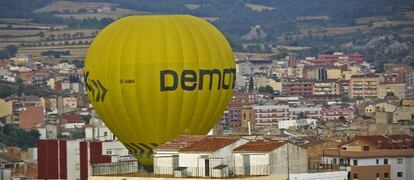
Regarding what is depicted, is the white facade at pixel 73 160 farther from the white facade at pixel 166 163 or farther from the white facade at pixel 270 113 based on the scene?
the white facade at pixel 270 113

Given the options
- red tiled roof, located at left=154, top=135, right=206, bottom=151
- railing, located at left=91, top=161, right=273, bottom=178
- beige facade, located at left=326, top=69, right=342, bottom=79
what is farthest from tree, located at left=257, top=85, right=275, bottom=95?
railing, located at left=91, top=161, right=273, bottom=178

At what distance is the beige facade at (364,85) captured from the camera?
14250cm

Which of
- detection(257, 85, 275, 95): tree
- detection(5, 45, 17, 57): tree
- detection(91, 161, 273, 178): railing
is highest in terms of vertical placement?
detection(5, 45, 17, 57): tree

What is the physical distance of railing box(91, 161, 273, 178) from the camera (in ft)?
102

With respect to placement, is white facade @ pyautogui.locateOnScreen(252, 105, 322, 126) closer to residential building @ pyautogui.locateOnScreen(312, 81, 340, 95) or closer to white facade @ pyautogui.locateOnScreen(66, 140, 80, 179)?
residential building @ pyautogui.locateOnScreen(312, 81, 340, 95)

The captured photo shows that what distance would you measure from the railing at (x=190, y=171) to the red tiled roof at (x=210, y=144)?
0.49 metres

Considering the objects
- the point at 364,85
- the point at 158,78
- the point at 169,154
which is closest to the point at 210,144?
the point at 169,154

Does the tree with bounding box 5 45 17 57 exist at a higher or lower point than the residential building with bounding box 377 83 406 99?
higher

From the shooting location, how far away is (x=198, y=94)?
128ft

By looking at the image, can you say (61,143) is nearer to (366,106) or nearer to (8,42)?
(366,106)

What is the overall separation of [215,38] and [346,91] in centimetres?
10935

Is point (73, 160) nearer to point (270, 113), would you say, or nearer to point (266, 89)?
point (270, 113)

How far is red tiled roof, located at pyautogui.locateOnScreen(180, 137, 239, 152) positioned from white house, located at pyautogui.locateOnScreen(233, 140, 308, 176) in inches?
10.3

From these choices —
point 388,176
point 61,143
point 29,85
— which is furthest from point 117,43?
point 29,85
